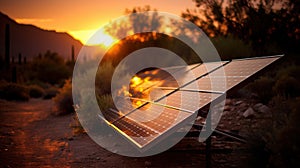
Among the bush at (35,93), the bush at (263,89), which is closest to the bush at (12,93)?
the bush at (35,93)

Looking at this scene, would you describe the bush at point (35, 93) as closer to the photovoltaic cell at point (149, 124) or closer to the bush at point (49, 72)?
the bush at point (49, 72)

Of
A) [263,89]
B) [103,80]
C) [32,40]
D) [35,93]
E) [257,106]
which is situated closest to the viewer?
[257,106]

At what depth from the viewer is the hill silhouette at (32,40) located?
114 metres

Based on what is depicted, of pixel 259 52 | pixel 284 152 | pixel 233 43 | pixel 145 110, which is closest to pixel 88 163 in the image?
pixel 145 110

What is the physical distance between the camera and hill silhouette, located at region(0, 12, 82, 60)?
373ft

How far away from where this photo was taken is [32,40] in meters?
122

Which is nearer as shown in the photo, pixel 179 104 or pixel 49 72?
pixel 179 104

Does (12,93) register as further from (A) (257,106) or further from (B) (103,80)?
(A) (257,106)

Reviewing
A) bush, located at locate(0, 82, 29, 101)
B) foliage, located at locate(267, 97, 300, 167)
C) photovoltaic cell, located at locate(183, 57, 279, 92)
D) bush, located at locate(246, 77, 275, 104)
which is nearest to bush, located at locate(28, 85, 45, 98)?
bush, located at locate(0, 82, 29, 101)

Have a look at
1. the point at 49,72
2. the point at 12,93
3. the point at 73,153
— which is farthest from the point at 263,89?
the point at 49,72

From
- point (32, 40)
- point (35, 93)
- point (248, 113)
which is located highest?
point (32, 40)

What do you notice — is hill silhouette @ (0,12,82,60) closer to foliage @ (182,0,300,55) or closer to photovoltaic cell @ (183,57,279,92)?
foliage @ (182,0,300,55)

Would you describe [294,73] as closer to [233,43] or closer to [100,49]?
[233,43]

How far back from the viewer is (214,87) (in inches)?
220
